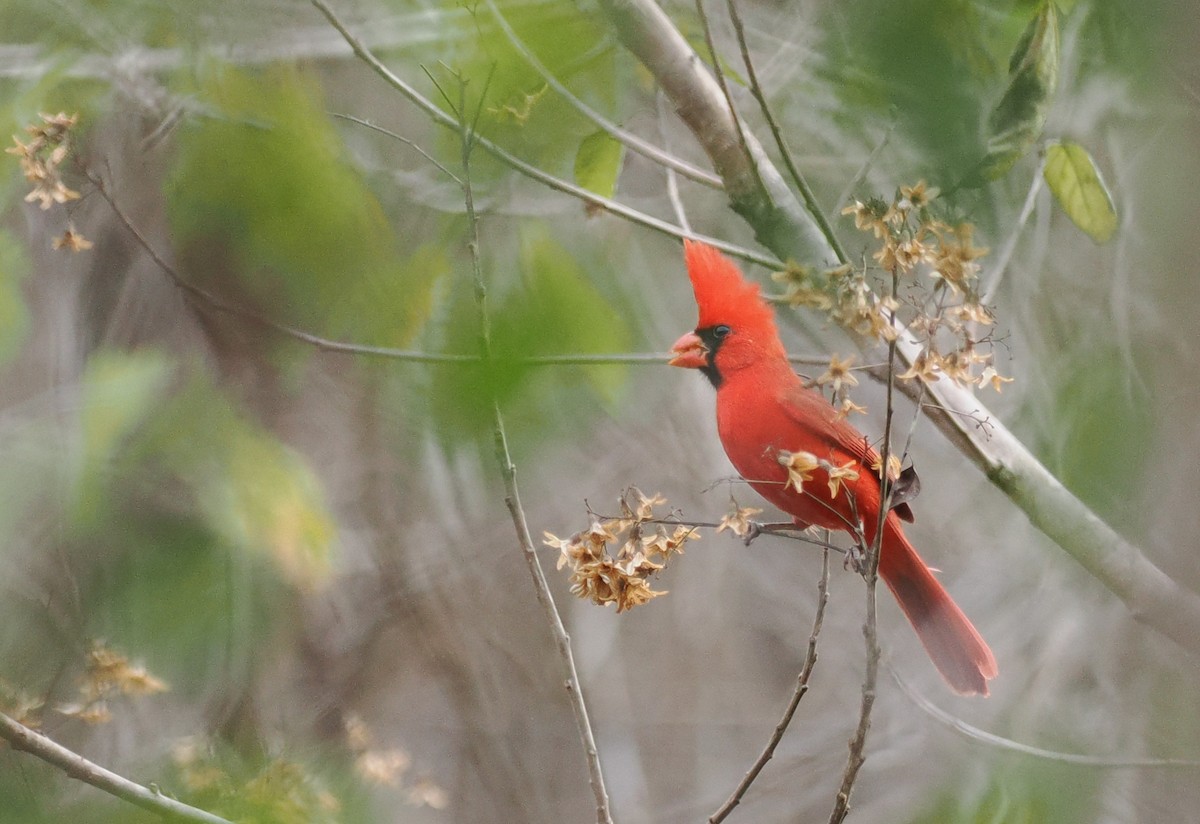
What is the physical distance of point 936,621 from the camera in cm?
118

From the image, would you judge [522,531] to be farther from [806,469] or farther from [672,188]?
[672,188]

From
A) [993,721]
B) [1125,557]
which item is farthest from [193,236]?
[993,721]

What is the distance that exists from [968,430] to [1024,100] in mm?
413

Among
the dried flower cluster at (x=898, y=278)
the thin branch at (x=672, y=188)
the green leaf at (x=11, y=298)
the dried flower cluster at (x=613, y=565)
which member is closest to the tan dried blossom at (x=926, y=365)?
the dried flower cluster at (x=898, y=278)

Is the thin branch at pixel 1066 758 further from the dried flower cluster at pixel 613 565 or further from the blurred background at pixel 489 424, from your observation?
the dried flower cluster at pixel 613 565

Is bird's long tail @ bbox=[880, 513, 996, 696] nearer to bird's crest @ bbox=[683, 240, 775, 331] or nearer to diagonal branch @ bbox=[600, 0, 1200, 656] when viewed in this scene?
diagonal branch @ bbox=[600, 0, 1200, 656]

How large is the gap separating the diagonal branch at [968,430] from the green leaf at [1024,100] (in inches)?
9.7

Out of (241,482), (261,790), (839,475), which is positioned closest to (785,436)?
(839,475)

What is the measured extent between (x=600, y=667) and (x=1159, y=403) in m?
1.85

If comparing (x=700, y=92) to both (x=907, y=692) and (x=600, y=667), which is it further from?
(x=600, y=667)

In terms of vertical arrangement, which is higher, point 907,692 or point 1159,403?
point 1159,403

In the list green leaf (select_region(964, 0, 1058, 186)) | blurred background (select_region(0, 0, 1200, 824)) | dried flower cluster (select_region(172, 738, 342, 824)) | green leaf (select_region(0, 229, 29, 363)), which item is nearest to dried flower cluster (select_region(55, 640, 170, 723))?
blurred background (select_region(0, 0, 1200, 824))

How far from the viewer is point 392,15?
1.83m

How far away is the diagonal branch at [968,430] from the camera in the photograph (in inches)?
44.2
